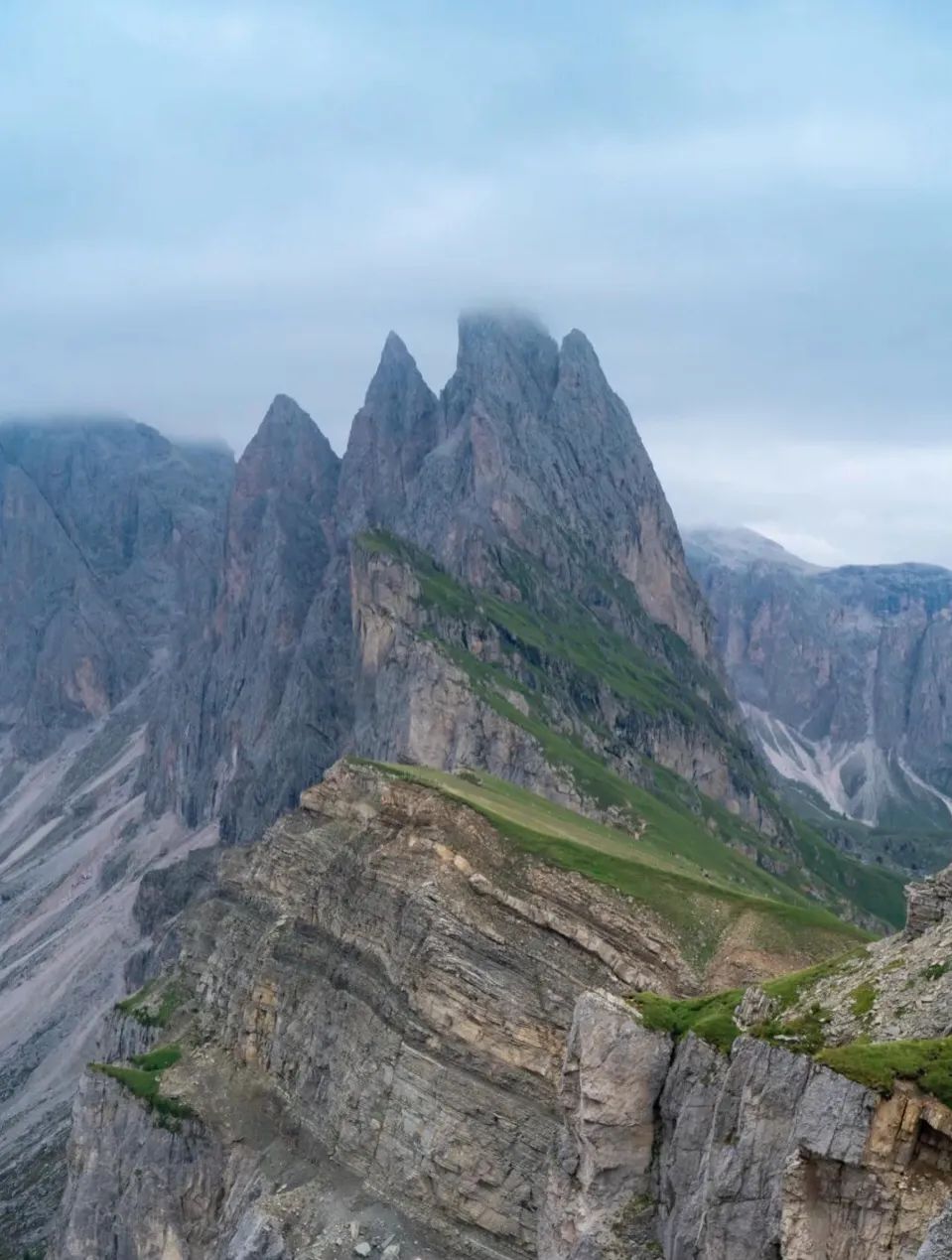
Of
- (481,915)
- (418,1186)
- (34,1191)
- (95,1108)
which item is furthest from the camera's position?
(34,1191)

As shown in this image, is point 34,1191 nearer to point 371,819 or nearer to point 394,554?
point 371,819

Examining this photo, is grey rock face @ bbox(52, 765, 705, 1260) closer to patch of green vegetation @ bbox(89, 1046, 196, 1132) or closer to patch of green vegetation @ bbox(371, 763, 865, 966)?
patch of green vegetation @ bbox(89, 1046, 196, 1132)

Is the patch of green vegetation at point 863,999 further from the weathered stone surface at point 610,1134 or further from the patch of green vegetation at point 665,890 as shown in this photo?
the patch of green vegetation at point 665,890

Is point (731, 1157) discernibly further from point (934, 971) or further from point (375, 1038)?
point (375, 1038)

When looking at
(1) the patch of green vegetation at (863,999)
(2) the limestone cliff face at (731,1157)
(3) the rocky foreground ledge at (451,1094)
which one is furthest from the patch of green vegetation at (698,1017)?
(1) the patch of green vegetation at (863,999)

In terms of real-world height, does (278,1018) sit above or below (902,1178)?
below

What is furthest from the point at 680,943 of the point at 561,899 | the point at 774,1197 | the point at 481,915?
the point at 774,1197
